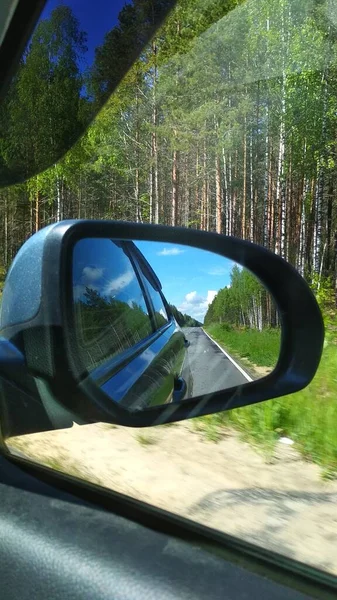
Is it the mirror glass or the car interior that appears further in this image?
the mirror glass

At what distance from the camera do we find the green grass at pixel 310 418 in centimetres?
139

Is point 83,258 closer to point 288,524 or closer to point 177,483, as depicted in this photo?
point 177,483

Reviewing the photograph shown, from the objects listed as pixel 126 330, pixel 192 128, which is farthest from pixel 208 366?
pixel 192 128

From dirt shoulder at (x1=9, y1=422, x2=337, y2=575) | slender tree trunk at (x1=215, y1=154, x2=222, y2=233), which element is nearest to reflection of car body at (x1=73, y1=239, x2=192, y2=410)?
dirt shoulder at (x1=9, y1=422, x2=337, y2=575)

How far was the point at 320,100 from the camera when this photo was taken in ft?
4.60

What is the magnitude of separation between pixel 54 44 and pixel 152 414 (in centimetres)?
122

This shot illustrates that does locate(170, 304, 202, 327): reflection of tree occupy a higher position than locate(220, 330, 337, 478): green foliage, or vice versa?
locate(170, 304, 202, 327): reflection of tree

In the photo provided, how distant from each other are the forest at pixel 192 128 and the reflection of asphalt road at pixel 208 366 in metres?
0.29

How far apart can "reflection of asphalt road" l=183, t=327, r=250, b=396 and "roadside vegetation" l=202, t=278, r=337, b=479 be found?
Result: 1.3 inches

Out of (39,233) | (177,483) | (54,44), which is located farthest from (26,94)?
(177,483)

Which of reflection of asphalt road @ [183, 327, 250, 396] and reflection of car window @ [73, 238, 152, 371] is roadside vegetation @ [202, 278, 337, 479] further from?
reflection of car window @ [73, 238, 152, 371]

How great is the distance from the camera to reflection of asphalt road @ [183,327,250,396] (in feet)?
5.25

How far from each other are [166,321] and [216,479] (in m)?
0.44

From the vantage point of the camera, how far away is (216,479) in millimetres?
1538
